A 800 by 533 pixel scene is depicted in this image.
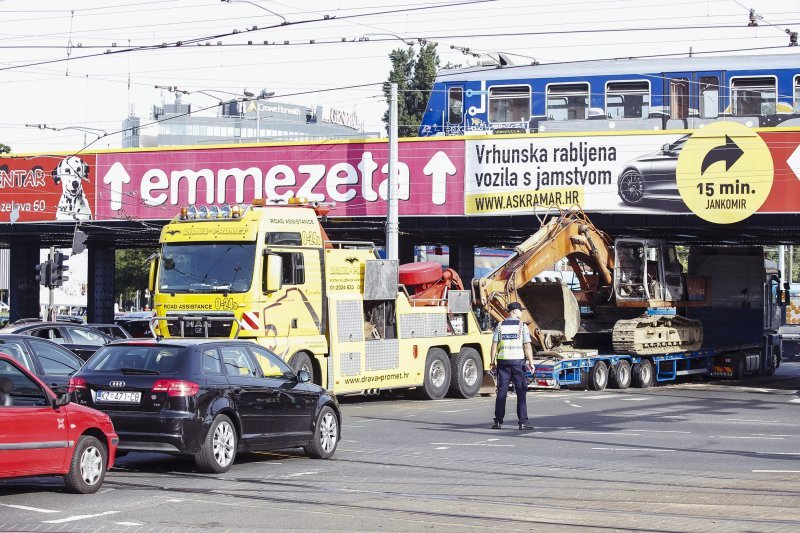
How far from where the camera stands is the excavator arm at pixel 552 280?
28375mm

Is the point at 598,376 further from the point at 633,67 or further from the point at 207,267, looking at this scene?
the point at 207,267

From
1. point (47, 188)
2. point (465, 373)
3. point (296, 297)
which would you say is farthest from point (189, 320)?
point (47, 188)

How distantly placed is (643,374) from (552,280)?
11.0ft

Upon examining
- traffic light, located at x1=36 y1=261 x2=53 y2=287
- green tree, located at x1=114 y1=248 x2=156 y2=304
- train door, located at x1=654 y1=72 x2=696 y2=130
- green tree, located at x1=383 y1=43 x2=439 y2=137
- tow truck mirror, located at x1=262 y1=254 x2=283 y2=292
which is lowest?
tow truck mirror, located at x1=262 y1=254 x2=283 y2=292

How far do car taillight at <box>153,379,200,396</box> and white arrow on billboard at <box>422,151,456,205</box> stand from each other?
22945 millimetres

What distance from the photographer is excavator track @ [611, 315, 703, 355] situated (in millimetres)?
30219

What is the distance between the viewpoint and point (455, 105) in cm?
3591

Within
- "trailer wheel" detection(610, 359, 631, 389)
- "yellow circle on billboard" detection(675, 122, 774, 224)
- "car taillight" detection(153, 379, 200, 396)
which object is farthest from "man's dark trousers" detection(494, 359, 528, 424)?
"yellow circle on billboard" detection(675, 122, 774, 224)

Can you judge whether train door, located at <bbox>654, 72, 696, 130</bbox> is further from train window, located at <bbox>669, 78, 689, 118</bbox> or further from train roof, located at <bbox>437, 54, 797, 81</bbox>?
train roof, located at <bbox>437, 54, 797, 81</bbox>

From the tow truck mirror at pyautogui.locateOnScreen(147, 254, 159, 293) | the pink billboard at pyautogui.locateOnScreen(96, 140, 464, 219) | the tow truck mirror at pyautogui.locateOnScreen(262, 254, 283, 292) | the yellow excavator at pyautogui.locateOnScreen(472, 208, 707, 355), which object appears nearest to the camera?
the tow truck mirror at pyautogui.locateOnScreen(262, 254, 283, 292)

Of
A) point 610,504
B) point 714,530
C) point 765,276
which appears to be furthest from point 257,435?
point 765,276

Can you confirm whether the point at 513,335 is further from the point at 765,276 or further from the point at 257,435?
the point at 765,276

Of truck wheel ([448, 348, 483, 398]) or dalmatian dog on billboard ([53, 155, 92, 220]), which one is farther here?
dalmatian dog on billboard ([53, 155, 92, 220])

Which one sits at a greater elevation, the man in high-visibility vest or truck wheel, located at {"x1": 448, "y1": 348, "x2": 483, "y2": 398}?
the man in high-visibility vest
